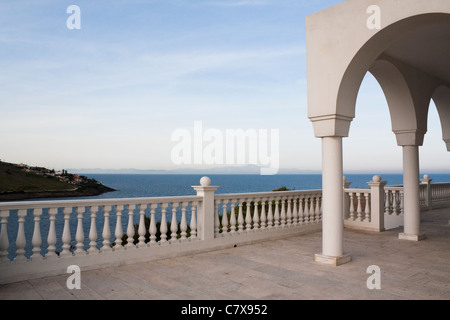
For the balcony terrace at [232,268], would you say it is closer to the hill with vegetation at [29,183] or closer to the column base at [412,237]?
the column base at [412,237]

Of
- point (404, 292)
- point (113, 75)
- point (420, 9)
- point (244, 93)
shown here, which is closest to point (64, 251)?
point (404, 292)

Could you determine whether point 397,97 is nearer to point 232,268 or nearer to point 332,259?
point 332,259

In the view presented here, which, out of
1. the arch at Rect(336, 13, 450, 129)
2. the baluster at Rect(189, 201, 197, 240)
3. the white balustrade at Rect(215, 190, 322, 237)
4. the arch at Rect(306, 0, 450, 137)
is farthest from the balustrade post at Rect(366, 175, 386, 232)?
the baluster at Rect(189, 201, 197, 240)

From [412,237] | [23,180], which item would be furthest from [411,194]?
[23,180]

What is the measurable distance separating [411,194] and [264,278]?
4475 millimetres

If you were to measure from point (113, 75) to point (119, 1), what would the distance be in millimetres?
6013

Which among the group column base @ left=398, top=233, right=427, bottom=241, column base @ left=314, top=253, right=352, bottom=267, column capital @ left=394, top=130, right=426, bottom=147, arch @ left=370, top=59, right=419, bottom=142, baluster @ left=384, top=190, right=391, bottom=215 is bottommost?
column base @ left=398, top=233, right=427, bottom=241

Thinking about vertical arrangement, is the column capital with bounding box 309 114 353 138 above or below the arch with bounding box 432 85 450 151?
below

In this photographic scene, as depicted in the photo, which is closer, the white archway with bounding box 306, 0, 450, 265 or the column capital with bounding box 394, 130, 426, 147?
the white archway with bounding box 306, 0, 450, 265

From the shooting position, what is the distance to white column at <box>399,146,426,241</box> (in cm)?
678

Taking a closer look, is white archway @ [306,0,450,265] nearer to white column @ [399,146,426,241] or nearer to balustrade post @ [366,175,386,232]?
white column @ [399,146,426,241]

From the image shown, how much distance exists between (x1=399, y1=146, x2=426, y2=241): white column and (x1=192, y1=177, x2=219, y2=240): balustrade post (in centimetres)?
413

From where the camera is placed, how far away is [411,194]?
22.6ft

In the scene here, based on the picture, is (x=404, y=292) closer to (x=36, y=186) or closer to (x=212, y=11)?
(x=212, y=11)
